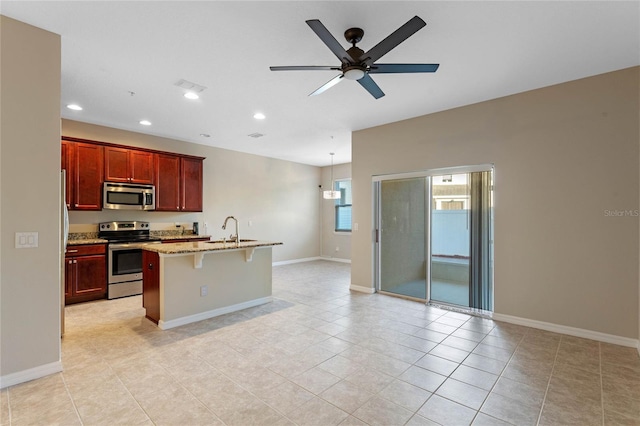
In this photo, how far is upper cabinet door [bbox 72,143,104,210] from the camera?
4.57 m

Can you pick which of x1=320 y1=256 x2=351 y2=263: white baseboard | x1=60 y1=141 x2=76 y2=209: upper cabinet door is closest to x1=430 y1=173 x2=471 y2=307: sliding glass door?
x1=320 y1=256 x2=351 y2=263: white baseboard

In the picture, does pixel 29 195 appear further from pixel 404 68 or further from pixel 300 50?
pixel 404 68

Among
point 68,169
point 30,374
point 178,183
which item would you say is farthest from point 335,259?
point 30,374

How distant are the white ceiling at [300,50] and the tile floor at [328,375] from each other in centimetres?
286

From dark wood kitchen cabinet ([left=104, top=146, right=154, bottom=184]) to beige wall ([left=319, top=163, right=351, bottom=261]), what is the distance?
15.9ft

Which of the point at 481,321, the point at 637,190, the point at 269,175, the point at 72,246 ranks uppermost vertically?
the point at 269,175

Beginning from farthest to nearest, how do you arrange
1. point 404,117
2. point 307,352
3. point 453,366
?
point 404,117 → point 307,352 → point 453,366

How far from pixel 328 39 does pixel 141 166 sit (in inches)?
179

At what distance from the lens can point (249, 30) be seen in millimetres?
2496

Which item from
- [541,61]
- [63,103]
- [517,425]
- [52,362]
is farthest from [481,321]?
[63,103]

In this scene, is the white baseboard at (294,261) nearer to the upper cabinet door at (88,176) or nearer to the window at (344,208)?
the window at (344,208)

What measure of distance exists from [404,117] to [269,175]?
4113 mm

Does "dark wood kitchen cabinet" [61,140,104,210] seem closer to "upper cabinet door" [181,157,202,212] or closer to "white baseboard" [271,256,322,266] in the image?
"upper cabinet door" [181,157,202,212]

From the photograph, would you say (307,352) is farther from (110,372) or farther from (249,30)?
(249,30)
